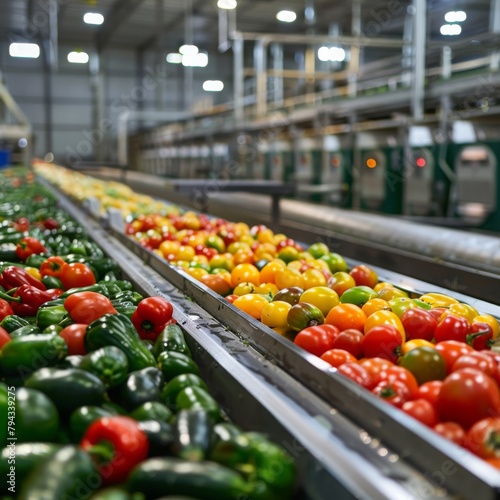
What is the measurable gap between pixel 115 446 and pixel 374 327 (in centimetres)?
119

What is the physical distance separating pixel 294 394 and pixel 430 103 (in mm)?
8068

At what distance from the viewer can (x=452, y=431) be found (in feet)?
5.28

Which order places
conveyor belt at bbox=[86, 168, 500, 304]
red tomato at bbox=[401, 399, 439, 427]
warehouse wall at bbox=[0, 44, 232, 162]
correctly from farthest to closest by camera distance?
warehouse wall at bbox=[0, 44, 232, 162], conveyor belt at bbox=[86, 168, 500, 304], red tomato at bbox=[401, 399, 439, 427]

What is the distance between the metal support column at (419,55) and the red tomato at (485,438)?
291 inches

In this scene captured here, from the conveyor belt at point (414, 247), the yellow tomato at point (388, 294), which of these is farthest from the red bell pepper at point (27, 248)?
the conveyor belt at point (414, 247)

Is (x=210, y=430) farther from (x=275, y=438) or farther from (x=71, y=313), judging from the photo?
(x=71, y=313)

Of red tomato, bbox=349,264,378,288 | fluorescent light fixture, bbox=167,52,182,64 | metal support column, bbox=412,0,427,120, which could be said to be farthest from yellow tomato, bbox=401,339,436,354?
fluorescent light fixture, bbox=167,52,182,64

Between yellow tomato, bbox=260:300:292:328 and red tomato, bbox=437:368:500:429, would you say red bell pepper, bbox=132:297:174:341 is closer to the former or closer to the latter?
yellow tomato, bbox=260:300:292:328

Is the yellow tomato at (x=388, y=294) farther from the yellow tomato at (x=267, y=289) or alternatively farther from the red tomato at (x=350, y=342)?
the red tomato at (x=350, y=342)

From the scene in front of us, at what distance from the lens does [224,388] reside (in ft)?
6.80

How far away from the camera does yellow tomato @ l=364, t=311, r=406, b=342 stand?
244 centimetres

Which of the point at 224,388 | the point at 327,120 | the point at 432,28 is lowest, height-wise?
the point at 224,388

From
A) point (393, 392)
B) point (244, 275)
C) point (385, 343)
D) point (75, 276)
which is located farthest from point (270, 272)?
point (393, 392)

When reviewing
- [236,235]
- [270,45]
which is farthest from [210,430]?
[270,45]
